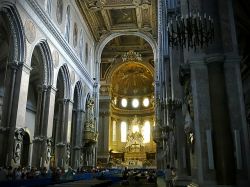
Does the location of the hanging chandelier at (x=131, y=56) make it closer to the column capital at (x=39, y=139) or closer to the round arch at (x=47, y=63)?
the round arch at (x=47, y=63)

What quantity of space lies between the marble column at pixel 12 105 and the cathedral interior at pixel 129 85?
0.05 m

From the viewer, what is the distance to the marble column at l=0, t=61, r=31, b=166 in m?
13.1

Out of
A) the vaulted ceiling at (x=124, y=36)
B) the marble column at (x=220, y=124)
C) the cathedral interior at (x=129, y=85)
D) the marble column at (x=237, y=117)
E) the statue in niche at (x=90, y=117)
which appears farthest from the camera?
the vaulted ceiling at (x=124, y=36)

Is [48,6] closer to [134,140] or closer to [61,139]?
[61,139]

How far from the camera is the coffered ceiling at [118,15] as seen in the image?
84.4 ft

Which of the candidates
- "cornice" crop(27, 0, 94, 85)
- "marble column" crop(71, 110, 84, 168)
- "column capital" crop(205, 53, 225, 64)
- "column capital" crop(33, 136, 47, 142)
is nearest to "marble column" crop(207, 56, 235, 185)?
"column capital" crop(205, 53, 225, 64)

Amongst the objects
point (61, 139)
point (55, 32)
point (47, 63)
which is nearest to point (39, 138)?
point (61, 139)

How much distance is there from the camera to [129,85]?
42.0m

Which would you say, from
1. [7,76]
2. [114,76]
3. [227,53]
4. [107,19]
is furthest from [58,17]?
[114,76]

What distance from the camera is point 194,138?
7066 millimetres

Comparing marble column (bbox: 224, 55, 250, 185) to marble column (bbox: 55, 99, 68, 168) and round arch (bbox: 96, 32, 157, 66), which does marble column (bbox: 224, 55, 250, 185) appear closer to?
marble column (bbox: 55, 99, 68, 168)

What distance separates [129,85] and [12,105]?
2894 centimetres

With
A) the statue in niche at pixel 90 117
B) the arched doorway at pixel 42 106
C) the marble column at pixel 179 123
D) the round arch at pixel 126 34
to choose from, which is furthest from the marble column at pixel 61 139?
the marble column at pixel 179 123

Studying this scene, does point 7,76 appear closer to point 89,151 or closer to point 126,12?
point 89,151
